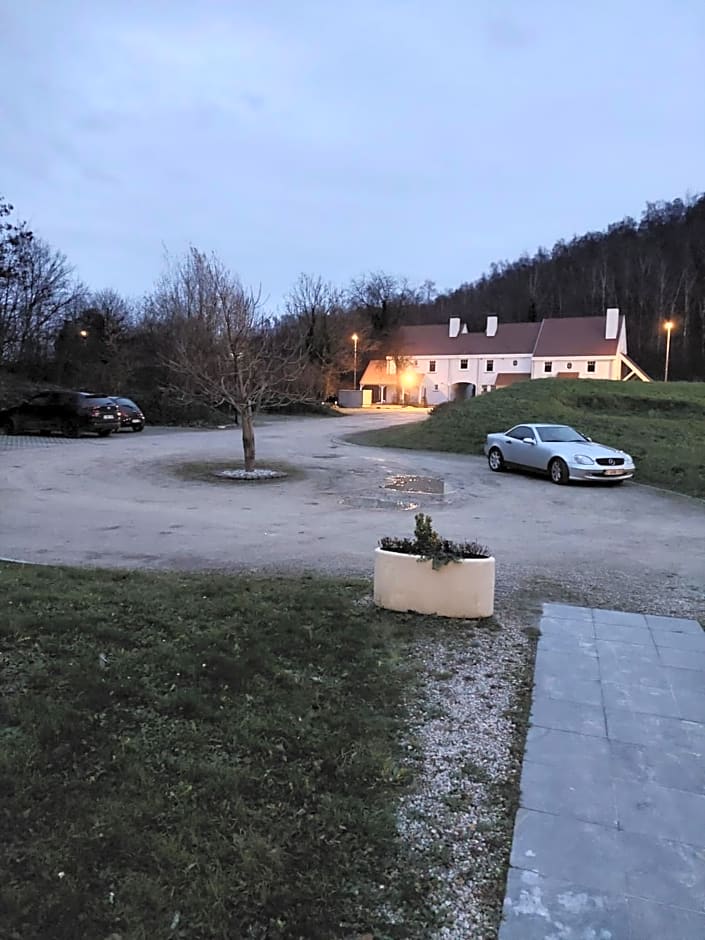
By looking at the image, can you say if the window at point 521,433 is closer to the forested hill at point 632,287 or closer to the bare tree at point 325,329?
the bare tree at point 325,329

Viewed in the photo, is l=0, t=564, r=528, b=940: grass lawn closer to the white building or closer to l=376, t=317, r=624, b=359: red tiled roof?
the white building

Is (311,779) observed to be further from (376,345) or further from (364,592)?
(376,345)

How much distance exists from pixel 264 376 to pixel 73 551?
9.70 meters

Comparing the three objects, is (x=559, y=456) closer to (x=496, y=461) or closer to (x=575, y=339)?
(x=496, y=461)

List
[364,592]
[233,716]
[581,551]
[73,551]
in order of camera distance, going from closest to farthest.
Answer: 1. [233,716]
2. [364,592]
3. [73,551]
4. [581,551]

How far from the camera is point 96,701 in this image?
360cm

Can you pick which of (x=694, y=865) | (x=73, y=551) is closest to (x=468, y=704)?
(x=694, y=865)

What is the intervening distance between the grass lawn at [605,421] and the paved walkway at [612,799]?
39.5 feet

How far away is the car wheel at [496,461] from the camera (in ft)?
58.9

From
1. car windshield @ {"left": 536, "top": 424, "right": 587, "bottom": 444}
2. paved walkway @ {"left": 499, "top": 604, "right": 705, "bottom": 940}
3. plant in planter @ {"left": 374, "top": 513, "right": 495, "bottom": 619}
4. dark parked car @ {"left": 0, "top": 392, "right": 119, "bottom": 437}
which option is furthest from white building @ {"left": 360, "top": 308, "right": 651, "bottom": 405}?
paved walkway @ {"left": 499, "top": 604, "right": 705, "bottom": 940}

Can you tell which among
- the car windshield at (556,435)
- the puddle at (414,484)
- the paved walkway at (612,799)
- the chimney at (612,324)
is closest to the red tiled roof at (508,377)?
the chimney at (612,324)

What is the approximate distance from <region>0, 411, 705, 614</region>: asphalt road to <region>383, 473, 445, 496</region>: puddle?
182mm

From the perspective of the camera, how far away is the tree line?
64.4 ft

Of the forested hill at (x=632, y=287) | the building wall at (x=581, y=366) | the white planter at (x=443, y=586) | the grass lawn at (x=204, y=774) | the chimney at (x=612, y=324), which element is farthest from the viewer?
the forested hill at (x=632, y=287)
